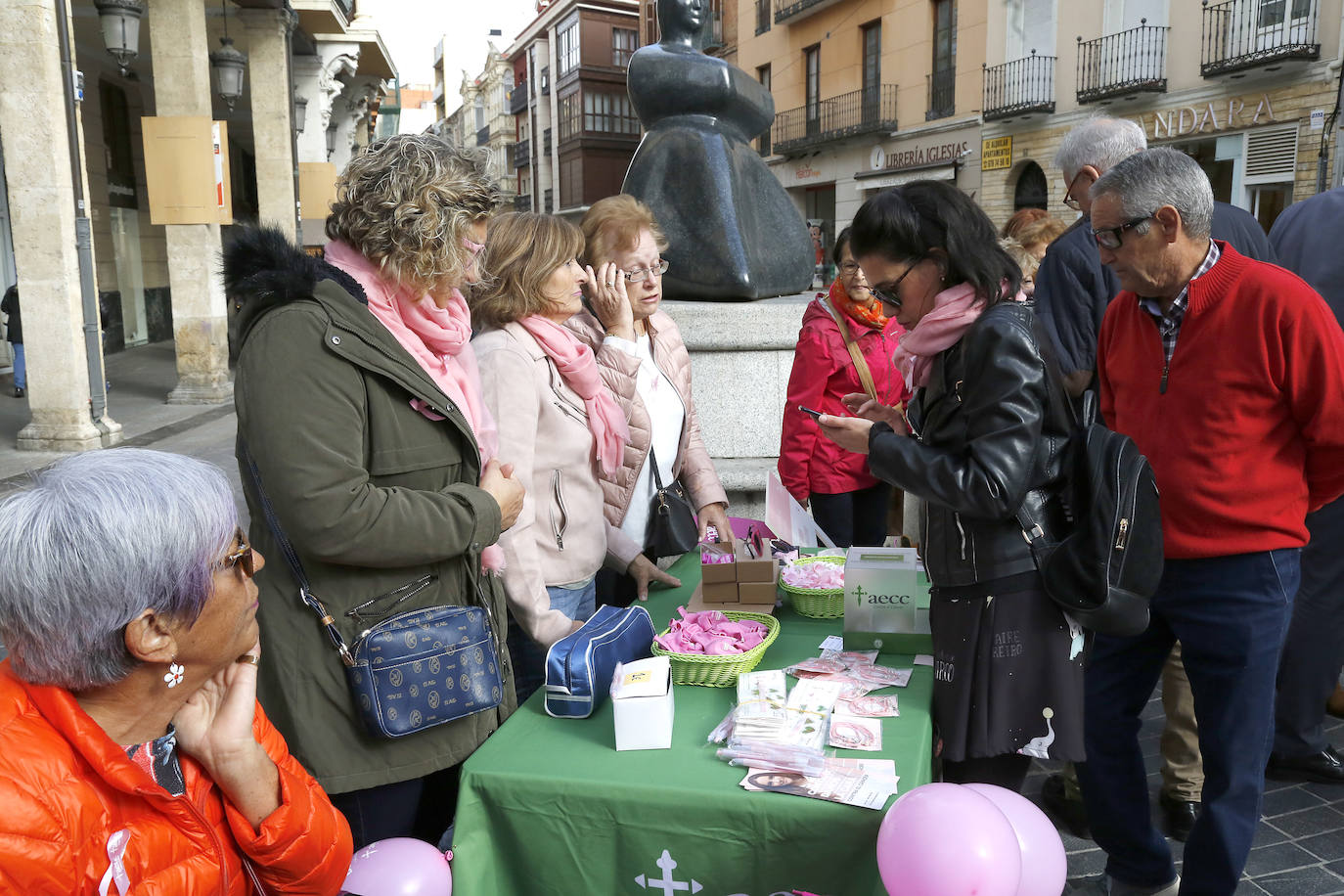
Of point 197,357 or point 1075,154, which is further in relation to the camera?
point 197,357

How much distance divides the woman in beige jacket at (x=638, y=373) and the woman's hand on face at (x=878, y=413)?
0.66 metres

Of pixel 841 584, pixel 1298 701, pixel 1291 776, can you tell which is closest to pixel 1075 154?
pixel 841 584

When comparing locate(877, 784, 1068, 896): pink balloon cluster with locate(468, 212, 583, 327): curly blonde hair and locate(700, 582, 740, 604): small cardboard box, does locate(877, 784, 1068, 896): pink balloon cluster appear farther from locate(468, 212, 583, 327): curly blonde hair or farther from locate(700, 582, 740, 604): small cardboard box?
locate(468, 212, 583, 327): curly blonde hair

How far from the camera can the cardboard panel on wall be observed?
35.3ft

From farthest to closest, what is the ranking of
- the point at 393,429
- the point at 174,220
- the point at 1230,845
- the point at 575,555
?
the point at 174,220 < the point at 575,555 < the point at 1230,845 < the point at 393,429

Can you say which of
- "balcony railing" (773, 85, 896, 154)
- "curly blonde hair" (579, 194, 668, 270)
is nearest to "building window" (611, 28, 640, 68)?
"balcony railing" (773, 85, 896, 154)

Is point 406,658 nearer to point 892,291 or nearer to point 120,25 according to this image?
point 892,291

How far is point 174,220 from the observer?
11.0 metres

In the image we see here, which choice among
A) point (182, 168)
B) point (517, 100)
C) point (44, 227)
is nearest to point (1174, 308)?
point (44, 227)

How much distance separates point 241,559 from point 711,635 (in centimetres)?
114

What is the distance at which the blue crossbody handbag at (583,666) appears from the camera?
2053 mm

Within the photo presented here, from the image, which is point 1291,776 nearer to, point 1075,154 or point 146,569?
point 1075,154

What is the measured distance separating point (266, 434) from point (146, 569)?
466mm

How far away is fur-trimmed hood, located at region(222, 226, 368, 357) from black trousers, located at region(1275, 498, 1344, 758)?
3.11 meters
